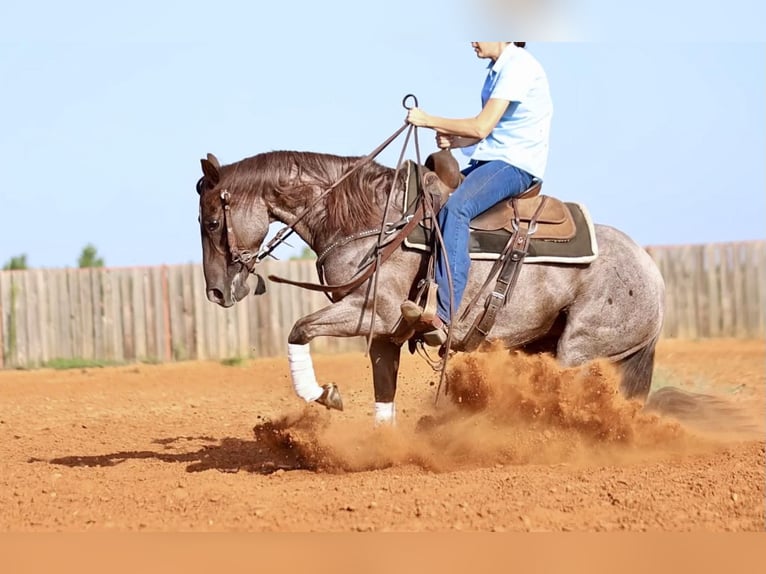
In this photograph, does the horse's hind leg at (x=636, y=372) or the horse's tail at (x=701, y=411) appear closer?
the horse's hind leg at (x=636, y=372)

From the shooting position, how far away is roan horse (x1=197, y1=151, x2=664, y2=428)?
274 inches

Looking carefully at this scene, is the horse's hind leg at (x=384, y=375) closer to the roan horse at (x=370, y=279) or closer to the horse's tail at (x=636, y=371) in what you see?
the roan horse at (x=370, y=279)

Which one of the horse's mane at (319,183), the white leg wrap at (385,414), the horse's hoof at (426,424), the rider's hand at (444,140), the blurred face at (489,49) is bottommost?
the horse's hoof at (426,424)

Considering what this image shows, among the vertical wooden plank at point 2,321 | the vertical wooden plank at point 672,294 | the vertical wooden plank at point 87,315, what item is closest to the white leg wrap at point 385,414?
the vertical wooden plank at point 87,315

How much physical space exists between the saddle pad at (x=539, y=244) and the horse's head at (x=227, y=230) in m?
1.16

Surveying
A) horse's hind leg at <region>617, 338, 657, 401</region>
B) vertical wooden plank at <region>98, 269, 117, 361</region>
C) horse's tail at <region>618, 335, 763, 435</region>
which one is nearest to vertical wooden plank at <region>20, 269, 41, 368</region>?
vertical wooden plank at <region>98, 269, 117, 361</region>

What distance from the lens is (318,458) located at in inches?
286

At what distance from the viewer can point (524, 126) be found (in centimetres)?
701

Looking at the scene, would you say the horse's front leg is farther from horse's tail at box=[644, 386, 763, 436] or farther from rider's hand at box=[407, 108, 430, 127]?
horse's tail at box=[644, 386, 763, 436]

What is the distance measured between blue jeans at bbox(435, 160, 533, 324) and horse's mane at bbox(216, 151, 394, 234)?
1.90ft

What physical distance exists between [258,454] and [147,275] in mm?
11747

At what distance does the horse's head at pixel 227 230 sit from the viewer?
710 centimetres

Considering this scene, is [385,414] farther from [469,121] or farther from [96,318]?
[96,318]

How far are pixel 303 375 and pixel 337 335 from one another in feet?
1.53
